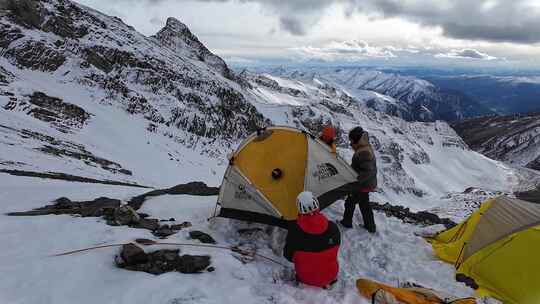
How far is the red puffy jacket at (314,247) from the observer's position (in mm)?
8719

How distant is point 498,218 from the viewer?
37.8ft

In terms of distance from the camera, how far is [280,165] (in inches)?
Result: 479

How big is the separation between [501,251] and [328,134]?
235 inches

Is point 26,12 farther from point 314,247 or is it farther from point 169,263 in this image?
point 314,247

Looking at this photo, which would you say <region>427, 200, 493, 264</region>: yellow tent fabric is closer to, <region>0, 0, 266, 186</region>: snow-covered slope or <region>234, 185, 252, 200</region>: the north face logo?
<region>234, 185, 252, 200</region>: the north face logo

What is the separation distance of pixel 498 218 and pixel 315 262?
6206 mm

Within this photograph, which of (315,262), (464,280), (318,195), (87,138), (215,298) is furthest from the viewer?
(87,138)

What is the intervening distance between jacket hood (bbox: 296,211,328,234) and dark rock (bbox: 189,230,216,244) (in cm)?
300

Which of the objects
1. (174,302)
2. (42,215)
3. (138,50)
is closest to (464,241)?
(174,302)

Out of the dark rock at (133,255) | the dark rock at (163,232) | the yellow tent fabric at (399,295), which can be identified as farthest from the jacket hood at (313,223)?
the dark rock at (163,232)

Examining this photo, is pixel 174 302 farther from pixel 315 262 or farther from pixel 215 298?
pixel 315 262

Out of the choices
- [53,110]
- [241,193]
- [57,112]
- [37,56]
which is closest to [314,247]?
[241,193]

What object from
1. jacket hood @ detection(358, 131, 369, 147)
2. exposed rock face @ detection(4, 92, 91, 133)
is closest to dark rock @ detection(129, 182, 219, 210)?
jacket hood @ detection(358, 131, 369, 147)

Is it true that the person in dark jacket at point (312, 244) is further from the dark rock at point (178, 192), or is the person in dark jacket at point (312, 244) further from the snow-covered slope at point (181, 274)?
the dark rock at point (178, 192)
